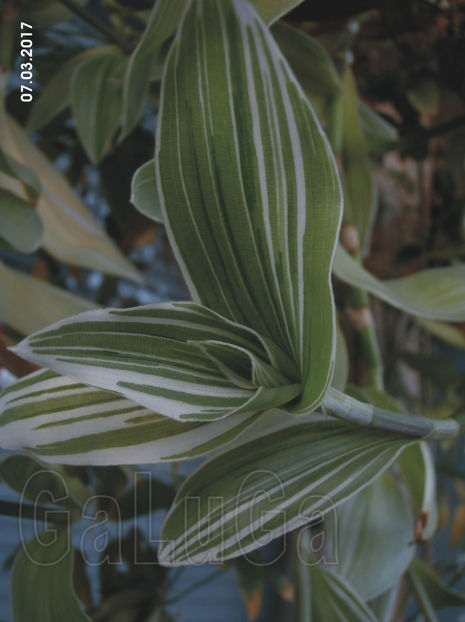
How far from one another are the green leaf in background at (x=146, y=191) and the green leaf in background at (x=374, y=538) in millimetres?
217

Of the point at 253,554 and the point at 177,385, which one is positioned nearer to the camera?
the point at 177,385

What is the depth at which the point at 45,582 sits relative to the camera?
29 cm

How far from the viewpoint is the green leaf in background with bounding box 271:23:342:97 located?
1.28ft

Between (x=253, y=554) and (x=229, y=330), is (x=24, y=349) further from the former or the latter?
(x=253, y=554)

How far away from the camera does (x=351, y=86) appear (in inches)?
17.8

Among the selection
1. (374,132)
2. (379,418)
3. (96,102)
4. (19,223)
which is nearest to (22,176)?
(19,223)

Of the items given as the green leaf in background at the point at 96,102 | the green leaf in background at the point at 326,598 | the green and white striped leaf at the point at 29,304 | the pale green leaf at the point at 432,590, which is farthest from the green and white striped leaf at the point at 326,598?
the green leaf in background at the point at 96,102

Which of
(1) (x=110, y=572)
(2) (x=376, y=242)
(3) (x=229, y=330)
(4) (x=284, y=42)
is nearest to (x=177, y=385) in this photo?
(3) (x=229, y=330)

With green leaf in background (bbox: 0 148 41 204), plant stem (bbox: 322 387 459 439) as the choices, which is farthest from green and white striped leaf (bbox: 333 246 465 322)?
green leaf in background (bbox: 0 148 41 204)

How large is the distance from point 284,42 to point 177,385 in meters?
0.31

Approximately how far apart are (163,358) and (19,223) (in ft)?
0.55

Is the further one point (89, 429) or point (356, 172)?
point (356, 172)

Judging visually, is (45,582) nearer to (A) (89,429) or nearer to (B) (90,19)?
(A) (89,429)

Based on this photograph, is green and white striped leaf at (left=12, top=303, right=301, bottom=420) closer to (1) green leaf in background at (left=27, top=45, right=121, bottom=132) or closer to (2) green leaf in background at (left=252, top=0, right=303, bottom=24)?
(2) green leaf in background at (left=252, top=0, right=303, bottom=24)
